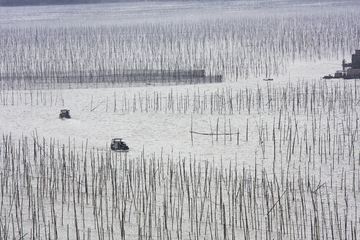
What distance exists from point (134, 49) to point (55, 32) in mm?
4948

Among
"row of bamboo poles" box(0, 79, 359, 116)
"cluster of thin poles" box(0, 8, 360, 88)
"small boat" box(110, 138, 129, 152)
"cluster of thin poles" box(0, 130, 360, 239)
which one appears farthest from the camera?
"cluster of thin poles" box(0, 8, 360, 88)

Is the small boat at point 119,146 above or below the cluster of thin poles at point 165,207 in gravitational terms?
above

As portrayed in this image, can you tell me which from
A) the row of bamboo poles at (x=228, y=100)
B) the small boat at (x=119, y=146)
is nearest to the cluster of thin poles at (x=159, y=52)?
the row of bamboo poles at (x=228, y=100)

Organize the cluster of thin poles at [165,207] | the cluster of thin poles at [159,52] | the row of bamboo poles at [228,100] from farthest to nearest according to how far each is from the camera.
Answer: the cluster of thin poles at [159,52] → the row of bamboo poles at [228,100] → the cluster of thin poles at [165,207]

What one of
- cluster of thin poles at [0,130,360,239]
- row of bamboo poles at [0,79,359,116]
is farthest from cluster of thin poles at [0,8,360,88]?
cluster of thin poles at [0,130,360,239]

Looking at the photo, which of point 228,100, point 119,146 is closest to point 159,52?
point 228,100

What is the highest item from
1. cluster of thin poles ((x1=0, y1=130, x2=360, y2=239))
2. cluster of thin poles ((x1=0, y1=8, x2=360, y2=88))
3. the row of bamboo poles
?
cluster of thin poles ((x1=0, y1=8, x2=360, y2=88))

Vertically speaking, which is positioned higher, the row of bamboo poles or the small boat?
the row of bamboo poles

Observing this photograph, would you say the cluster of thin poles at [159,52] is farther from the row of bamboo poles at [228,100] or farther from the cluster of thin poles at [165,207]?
the cluster of thin poles at [165,207]

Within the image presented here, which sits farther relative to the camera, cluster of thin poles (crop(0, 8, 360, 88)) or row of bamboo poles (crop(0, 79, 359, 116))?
cluster of thin poles (crop(0, 8, 360, 88))

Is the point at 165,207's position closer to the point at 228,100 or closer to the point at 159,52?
the point at 228,100

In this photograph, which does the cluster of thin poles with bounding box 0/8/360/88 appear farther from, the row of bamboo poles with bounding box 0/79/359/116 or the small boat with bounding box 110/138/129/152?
the small boat with bounding box 110/138/129/152

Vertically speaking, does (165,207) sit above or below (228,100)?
below

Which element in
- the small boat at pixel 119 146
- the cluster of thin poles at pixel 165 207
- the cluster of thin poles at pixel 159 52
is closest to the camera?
the cluster of thin poles at pixel 165 207
